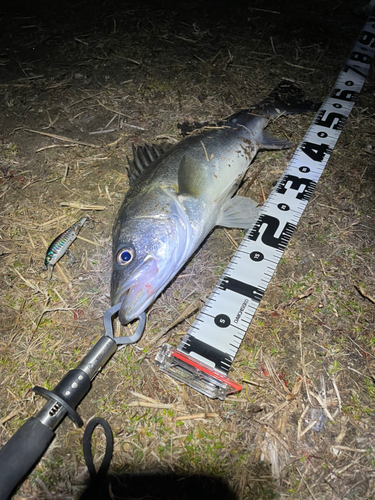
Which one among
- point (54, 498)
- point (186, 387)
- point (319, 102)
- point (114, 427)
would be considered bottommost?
point (54, 498)

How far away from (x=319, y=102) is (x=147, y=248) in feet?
11.7

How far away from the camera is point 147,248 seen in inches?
111

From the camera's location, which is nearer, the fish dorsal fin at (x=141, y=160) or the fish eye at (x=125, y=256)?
the fish eye at (x=125, y=256)

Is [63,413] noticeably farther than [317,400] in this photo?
No

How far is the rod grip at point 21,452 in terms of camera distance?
2.07 m

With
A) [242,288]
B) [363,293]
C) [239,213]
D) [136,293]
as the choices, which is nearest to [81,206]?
[136,293]

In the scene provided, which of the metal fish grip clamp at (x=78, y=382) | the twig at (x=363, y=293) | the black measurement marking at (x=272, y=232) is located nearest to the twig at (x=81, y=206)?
the metal fish grip clamp at (x=78, y=382)

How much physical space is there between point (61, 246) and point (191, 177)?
1485 mm

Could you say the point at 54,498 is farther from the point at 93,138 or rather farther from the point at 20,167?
the point at 93,138

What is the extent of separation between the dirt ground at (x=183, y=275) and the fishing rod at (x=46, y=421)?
324 millimetres

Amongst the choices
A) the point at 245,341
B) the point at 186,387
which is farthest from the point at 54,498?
the point at 245,341

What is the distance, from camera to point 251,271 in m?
3.23

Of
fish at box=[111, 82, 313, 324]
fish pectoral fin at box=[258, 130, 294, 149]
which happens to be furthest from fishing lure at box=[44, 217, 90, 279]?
fish pectoral fin at box=[258, 130, 294, 149]

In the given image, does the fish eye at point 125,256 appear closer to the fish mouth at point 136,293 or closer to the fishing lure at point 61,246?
the fish mouth at point 136,293
